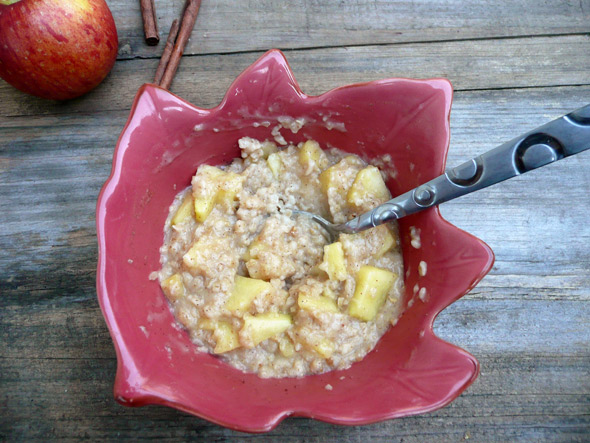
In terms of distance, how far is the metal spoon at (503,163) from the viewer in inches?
38.0

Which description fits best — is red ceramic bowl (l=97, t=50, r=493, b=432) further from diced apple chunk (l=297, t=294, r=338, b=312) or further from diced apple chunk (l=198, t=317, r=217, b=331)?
diced apple chunk (l=297, t=294, r=338, b=312)

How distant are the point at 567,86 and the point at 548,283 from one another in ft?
2.69

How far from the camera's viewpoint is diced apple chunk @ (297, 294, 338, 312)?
1.43 metres

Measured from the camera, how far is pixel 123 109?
74.3 inches

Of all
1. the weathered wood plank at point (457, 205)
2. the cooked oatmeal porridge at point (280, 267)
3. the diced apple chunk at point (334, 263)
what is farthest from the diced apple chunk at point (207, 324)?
the weathered wood plank at point (457, 205)

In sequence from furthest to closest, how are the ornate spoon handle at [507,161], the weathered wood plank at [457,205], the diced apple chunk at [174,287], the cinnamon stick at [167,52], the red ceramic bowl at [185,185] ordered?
the cinnamon stick at [167,52], the weathered wood plank at [457,205], the diced apple chunk at [174,287], the red ceramic bowl at [185,185], the ornate spoon handle at [507,161]

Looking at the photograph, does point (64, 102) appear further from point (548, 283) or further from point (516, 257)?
point (548, 283)

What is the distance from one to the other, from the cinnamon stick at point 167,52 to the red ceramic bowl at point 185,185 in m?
0.46

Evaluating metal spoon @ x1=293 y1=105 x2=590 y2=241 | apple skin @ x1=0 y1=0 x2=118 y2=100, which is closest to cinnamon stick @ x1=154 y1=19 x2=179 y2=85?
apple skin @ x1=0 y1=0 x2=118 y2=100

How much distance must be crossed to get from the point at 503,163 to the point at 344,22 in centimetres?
115

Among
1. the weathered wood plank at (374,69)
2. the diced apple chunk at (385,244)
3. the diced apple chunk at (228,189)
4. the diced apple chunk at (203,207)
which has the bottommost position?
the diced apple chunk at (385,244)

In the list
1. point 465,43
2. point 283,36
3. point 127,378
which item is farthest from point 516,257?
point 127,378

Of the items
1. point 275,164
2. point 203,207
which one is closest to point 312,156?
point 275,164

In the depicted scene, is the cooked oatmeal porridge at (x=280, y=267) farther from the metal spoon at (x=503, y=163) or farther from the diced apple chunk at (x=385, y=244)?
the metal spoon at (x=503, y=163)
